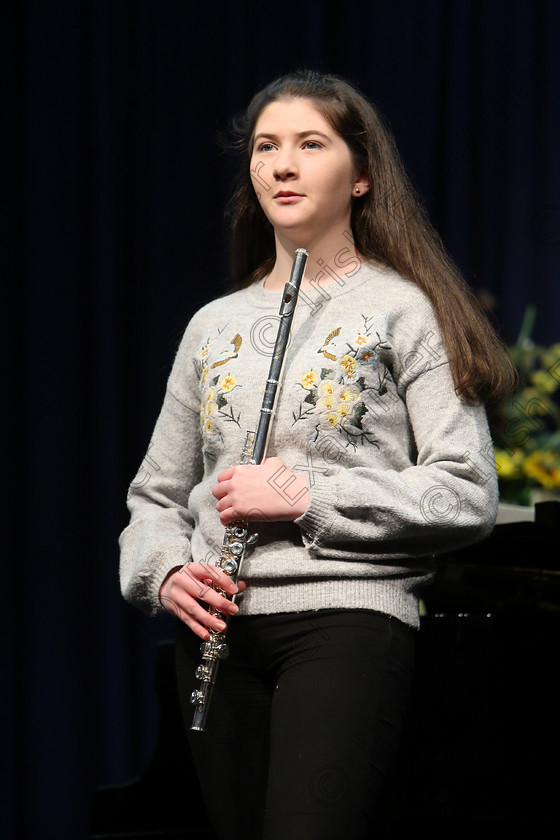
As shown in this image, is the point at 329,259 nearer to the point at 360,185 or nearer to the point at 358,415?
the point at 360,185

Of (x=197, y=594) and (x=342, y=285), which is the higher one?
(x=342, y=285)

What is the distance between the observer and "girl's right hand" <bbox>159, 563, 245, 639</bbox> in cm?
128

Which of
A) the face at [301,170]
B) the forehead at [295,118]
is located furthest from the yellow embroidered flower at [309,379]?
the forehead at [295,118]

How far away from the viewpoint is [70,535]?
2.55 m

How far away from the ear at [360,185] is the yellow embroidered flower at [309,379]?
33 centimetres

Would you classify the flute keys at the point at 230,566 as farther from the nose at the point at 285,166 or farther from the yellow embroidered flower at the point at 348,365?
the nose at the point at 285,166

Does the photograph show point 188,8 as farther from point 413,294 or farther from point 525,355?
point 413,294

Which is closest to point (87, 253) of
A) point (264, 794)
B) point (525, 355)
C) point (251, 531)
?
point (525, 355)

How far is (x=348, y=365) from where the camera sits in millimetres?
1354

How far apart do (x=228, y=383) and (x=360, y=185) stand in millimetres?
388

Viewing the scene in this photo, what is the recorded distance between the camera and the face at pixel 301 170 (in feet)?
4.70

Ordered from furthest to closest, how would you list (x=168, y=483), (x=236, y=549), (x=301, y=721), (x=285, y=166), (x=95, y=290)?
1. (x=95, y=290)
2. (x=168, y=483)
3. (x=285, y=166)
4. (x=236, y=549)
5. (x=301, y=721)

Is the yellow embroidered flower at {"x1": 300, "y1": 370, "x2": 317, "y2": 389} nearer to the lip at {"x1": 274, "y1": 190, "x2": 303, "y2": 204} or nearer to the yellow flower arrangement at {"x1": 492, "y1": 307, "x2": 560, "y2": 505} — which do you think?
the lip at {"x1": 274, "y1": 190, "x2": 303, "y2": 204}

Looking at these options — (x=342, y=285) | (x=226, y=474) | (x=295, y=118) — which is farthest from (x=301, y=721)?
(x=295, y=118)
